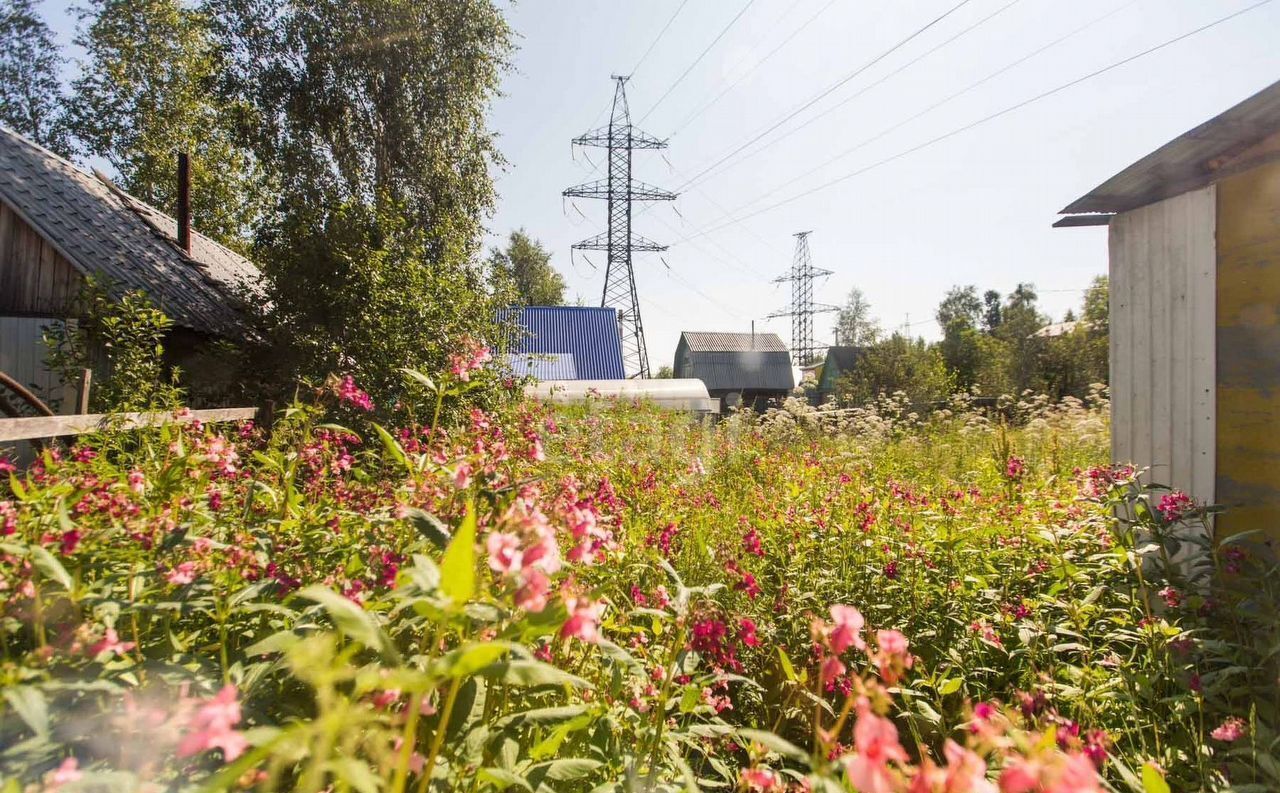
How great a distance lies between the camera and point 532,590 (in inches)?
34.0

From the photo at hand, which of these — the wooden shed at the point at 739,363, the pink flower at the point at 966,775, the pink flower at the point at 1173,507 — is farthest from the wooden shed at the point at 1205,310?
the wooden shed at the point at 739,363

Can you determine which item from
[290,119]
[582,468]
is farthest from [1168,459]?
[290,119]

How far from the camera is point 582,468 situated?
421 cm

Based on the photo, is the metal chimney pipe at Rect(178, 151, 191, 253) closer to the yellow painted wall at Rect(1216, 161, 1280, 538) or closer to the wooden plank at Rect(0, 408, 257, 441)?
the wooden plank at Rect(0, 408, 257, 441)

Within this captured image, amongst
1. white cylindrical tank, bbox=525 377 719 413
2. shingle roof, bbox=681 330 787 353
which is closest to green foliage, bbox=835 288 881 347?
shingle roof, bbox=681 330 787 353

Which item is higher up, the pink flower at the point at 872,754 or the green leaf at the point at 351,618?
the green leaf at the point at 351,618

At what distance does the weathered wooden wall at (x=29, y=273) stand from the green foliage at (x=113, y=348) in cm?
80

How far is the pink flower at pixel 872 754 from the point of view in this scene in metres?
0.65

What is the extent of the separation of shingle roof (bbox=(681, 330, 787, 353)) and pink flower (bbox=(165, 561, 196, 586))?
1533 inches

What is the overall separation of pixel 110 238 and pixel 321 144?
12.4 ft

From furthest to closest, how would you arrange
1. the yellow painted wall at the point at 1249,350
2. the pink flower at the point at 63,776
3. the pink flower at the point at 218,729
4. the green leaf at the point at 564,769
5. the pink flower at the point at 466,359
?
the yellow painted wall at the point at 1249,350, the pink flower at the point at 466,359, the green leaf at the point at 564,769, the pink flower at the point at 63,776, the pink flower at the point at 218,729

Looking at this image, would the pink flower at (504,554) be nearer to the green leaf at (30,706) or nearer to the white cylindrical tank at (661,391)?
the green leaf at (30,706)

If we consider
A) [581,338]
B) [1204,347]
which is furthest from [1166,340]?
[581,338]

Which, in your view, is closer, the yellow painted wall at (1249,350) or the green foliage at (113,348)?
the yellow painted wall at (1249,350)
